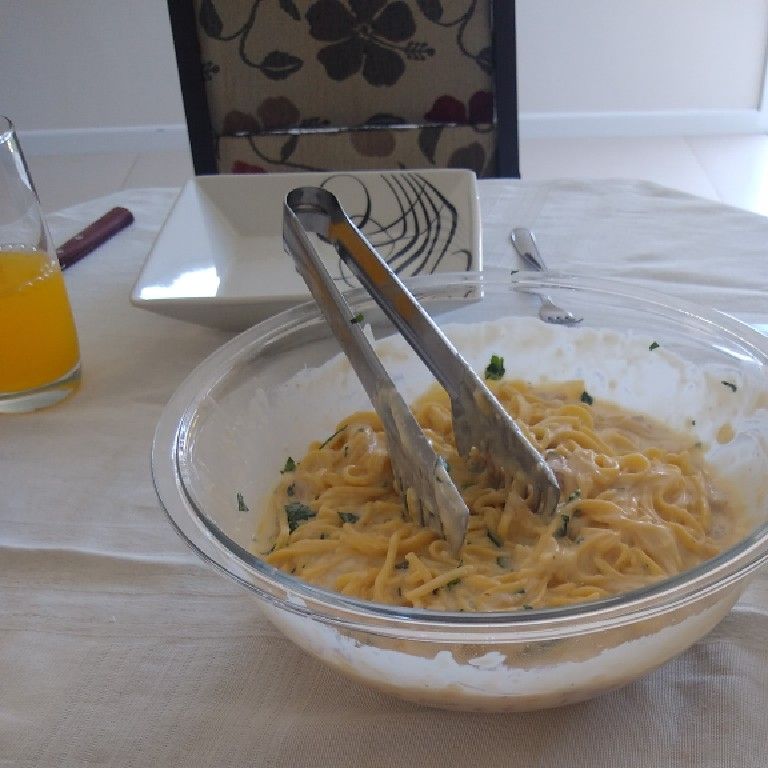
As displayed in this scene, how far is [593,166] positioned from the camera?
335 centimetres

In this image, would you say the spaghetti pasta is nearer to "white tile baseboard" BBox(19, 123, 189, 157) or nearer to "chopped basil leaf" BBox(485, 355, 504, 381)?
"chopped basil leaf" BBox(485, 355, 504, 381)

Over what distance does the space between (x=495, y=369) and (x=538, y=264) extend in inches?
11.6

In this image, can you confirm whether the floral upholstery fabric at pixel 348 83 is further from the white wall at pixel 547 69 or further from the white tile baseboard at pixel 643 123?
the white tile baseboard at pixel 643 123

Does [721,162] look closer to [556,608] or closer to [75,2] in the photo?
[75,2]

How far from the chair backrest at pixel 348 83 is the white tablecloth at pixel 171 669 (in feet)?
2.51

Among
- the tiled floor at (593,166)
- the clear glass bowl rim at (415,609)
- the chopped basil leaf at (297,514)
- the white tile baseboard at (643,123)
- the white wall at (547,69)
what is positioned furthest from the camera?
the white tile baseboard at (643,123)

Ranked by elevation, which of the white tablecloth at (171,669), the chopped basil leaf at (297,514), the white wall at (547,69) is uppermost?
the chopped basil leaf at (297,514)

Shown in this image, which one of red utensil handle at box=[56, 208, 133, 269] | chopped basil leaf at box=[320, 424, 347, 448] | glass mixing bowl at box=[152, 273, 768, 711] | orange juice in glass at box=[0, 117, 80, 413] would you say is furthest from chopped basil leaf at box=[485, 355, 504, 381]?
red utensil handle at box=[56, 208, 133, 269]

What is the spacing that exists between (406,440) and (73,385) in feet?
1.72

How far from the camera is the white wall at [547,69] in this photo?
339cm

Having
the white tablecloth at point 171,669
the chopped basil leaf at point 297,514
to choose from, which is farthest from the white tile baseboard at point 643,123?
the chopped basil leaf at point 297,514

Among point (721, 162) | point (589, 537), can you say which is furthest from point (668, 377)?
point (721, 162)

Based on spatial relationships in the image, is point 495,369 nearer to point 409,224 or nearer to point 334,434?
point 334,434

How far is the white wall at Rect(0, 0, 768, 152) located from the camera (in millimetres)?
3391
